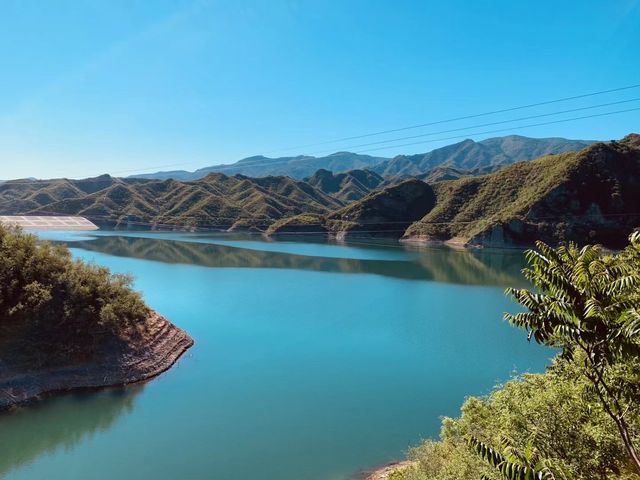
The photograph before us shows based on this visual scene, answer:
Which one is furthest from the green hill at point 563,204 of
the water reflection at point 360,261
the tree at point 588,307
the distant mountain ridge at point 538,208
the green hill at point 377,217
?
the tree at point 588,307

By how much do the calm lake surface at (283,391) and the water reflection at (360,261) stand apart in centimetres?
1267

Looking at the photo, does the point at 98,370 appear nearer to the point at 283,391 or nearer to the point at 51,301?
the point at 51,301

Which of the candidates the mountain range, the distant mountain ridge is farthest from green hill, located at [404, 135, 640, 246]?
the mountain range

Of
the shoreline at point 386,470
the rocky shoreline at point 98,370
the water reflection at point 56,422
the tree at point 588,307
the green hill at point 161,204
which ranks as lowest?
the shoreline at point 386,470

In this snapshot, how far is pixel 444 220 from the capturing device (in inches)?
4454

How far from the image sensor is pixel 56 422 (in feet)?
59.0

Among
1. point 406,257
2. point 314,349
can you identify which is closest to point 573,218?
point 406,257

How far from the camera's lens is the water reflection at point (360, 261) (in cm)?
6094

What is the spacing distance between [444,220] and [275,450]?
103 metres

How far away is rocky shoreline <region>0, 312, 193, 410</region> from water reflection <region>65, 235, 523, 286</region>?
38.5 meters

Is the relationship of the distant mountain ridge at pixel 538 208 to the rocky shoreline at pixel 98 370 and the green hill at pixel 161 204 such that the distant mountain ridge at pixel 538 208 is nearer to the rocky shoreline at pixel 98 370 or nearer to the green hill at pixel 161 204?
the green hill at pixel 161 204

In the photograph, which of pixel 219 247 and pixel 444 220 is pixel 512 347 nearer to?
pixel 219 247

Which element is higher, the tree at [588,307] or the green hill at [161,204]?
the green hill at [161,204]

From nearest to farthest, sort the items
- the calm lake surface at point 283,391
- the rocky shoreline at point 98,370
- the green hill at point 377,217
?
1. the calm lake surface at point 283,391
2. the rocky shoreline at point 98,370
3. the green hill at point 377,217
